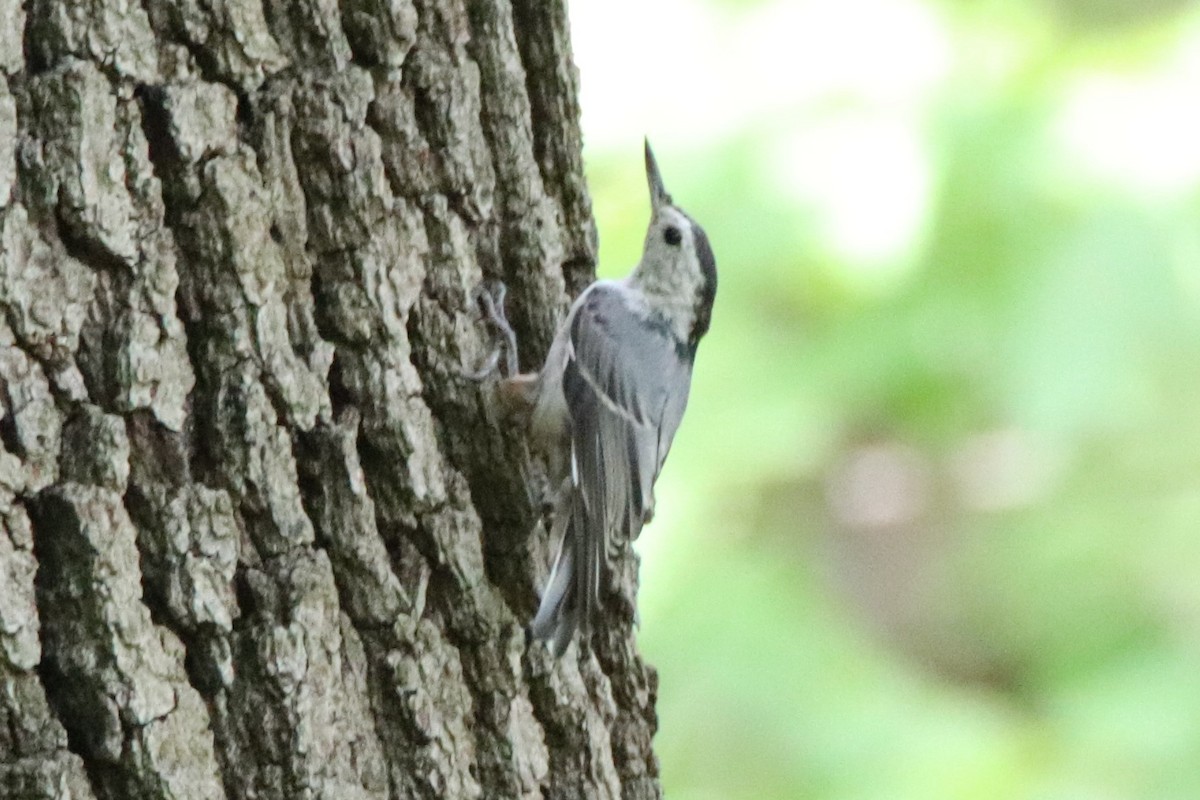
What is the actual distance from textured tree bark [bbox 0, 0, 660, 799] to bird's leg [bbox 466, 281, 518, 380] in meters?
0.03

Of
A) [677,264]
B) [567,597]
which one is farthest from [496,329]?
[677,264]

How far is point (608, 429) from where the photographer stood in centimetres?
270

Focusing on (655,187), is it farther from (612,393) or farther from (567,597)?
(567,597)

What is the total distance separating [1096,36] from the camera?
3.60 metres

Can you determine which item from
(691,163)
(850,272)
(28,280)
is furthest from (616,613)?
(691,163)

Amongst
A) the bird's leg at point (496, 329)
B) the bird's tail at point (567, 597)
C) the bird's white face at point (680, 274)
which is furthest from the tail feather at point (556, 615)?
the bird's white face at point (680, 274)

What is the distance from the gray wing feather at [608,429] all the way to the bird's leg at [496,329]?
270 millimetres

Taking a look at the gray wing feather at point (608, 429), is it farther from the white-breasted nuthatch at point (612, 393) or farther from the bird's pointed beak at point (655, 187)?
the bird's pointed beak at point (655, 187)

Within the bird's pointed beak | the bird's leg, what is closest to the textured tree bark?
the bird's leg

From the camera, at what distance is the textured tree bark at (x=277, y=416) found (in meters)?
1.70

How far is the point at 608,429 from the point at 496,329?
0.53 m

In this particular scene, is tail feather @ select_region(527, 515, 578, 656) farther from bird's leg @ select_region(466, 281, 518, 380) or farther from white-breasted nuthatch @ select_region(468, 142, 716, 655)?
bird's leg @ select_region(466, 281, 518, 380)

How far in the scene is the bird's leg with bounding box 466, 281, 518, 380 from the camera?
7.13 ft

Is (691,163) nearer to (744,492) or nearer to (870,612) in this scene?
(744,492)
